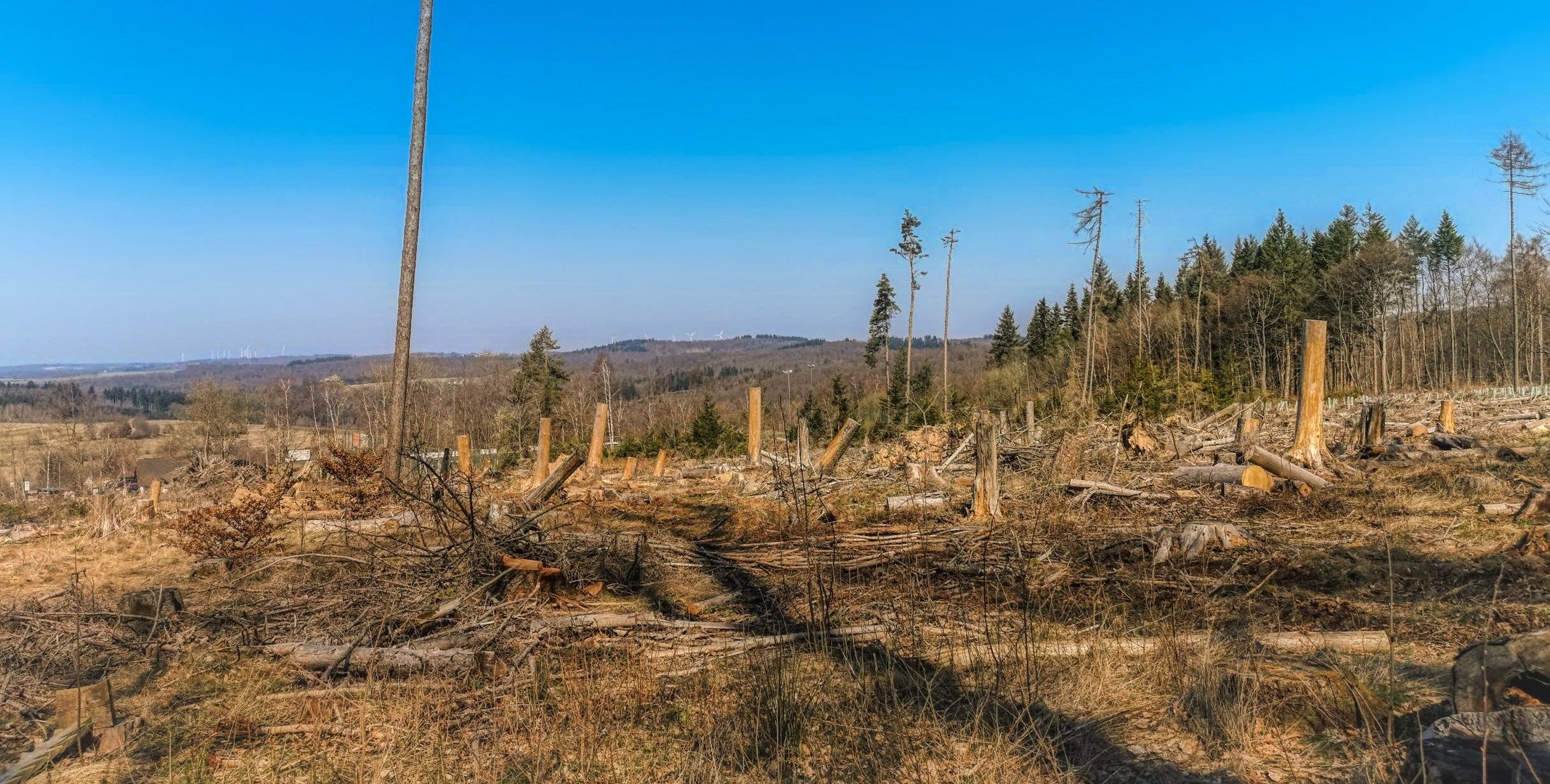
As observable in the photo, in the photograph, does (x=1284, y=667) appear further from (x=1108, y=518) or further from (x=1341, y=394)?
(x=1341, y=394)

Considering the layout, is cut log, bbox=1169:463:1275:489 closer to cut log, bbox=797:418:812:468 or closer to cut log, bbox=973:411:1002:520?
cut log, bbox=973:411:1002:520

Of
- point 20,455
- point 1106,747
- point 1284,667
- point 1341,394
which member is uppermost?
point 1341,394

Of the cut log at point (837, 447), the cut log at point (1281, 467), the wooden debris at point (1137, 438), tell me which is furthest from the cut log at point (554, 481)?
the cut log at point (1281, 467)

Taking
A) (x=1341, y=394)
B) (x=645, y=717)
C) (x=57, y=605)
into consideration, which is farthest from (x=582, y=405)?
(x=645, y=717)

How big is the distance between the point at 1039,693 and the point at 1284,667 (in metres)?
1.31

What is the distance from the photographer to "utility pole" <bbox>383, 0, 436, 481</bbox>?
1086 cm

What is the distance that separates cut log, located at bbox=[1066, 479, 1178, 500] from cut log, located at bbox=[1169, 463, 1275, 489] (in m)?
1.04

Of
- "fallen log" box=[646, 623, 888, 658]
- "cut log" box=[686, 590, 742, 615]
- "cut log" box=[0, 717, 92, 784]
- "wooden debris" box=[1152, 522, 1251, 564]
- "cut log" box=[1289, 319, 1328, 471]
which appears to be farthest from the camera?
"cut log" box=[1289, 319, 1328, 471]

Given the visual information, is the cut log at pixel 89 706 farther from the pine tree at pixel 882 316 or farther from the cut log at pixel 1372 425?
the pine tree at pixel 882 316

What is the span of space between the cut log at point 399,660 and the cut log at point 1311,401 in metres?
11.4

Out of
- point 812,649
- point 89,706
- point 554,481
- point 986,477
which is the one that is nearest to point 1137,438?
point 986,477

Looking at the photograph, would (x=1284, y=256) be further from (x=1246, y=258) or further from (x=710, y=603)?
(x=710, y=603)

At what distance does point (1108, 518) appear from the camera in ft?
30.1

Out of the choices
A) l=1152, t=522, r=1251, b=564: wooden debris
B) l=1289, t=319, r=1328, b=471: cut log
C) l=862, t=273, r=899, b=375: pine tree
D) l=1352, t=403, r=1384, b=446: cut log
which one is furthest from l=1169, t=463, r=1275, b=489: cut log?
l=862, t=273, r=899, b=375: pine tree
